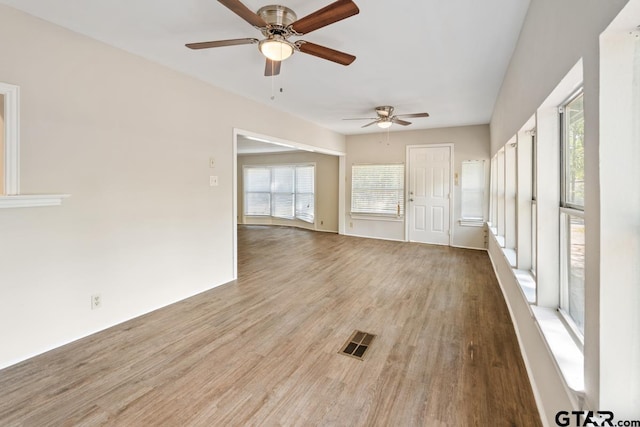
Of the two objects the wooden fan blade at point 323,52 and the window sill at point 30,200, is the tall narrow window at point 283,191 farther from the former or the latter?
the window sill at point 30,200

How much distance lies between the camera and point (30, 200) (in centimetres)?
220

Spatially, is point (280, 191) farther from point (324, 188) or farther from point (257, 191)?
point (324, 188)

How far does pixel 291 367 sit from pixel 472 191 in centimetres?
560

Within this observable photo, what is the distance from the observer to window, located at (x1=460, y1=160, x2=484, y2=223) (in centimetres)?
620

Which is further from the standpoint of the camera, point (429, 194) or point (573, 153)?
point (429, 194)

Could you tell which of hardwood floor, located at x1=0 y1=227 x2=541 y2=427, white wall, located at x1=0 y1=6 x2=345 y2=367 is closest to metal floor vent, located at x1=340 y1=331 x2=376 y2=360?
hardwood floor, located at x1=0 y1=227 x2=541 y2=427

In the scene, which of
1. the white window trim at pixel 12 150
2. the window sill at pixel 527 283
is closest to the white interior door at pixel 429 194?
the window sill at pixel 527 283

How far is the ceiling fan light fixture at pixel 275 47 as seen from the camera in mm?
2207

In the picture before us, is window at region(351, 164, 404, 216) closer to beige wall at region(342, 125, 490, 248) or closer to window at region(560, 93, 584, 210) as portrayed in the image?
beige wall at region(342, 125, 490, 248)

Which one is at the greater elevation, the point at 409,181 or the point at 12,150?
the point at 409,181

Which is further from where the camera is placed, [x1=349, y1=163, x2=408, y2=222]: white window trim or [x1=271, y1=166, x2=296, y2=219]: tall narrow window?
[x1=271, y1=166, x2=296, y2=219]: tall narrow window

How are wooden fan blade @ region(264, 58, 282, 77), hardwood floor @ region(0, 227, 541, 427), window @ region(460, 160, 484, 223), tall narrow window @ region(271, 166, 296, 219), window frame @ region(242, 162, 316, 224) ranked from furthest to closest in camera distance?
tall narrow window @ region(271, 166, 296, 219)
window frame @ region(242, 162, 316, 224)
window @ region(460, 160, 484, 223)
wooden fan blade @ region(264, 58, 282, 77)
hardwood floor @ region(0, 227, 541, 427)

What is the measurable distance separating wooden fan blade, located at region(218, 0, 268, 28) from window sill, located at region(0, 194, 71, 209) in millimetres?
1956

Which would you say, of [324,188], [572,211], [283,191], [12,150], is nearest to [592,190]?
[572,211]
